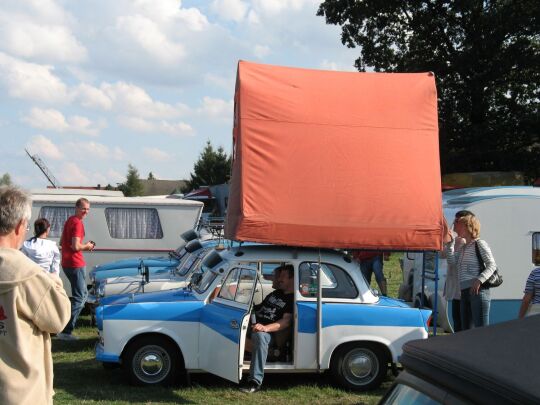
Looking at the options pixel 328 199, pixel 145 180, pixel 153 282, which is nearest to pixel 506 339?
pixel 328 199

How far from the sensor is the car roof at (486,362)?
2.04 meters

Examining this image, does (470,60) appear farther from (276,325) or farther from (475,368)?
(475,368)

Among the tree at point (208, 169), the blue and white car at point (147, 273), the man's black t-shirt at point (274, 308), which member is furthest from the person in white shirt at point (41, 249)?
the tree at point (208, 169)

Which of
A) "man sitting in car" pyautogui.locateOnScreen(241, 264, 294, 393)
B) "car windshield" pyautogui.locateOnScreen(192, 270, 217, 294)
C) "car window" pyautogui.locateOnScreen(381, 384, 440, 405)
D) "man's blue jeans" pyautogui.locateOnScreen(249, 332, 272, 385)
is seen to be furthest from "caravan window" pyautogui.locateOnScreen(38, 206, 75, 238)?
"car window" pyautogui.locateOnScreen(381, 384, 440, 405)

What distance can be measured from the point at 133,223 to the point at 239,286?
727cm

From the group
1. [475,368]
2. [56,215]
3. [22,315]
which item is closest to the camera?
[475,368]

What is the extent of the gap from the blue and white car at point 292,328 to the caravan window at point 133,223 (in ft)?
21.6

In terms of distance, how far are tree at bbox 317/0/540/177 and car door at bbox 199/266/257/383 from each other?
961 inches

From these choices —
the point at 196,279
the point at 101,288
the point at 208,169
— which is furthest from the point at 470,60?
the point at 208,169

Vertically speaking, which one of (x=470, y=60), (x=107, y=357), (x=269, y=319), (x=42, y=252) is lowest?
(x=107, y=357)

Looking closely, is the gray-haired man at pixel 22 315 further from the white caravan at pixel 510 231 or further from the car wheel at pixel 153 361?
the white caravan at pixel 510 231

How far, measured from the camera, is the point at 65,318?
355 cm

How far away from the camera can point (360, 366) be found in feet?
27.4

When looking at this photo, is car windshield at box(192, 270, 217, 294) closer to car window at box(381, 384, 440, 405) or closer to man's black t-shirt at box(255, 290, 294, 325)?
man's black t-shirt at box(255, 290, 294, 325)
